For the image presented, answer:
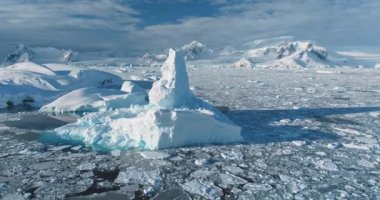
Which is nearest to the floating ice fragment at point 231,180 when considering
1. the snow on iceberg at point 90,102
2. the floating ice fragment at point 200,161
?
the floating ice fragment at point 200,161

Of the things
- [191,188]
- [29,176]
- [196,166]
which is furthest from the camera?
[196,166]

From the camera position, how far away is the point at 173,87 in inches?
402

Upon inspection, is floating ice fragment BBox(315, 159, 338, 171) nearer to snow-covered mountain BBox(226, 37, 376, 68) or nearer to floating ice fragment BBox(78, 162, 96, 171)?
floating ice fragment BBox(78, 162, 96, 171)

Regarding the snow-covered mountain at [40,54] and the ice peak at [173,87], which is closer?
the ice peak at [173,87]

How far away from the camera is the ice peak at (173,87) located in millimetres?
9914

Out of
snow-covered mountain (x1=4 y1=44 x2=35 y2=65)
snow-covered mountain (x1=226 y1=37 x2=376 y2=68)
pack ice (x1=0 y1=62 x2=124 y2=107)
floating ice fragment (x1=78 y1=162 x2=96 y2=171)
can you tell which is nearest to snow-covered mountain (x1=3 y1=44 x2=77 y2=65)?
snow-covered mountain (x1=4 y1=44 x2=35 y2=65)

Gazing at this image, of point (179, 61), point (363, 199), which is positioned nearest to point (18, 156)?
point (179, 61)

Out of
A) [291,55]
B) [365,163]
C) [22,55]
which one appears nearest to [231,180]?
[365,163]

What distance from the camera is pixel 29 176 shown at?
6.05m

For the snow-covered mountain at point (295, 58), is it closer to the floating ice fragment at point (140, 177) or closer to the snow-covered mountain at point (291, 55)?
the snow-covered mountain at point (291, 55)

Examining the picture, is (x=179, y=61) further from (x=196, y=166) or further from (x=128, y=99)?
(x=196, y=166)

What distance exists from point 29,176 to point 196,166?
9.51 feet

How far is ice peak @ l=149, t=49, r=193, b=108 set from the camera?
991 centimetres

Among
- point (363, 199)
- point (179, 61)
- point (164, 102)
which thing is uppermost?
point (179, 61)
